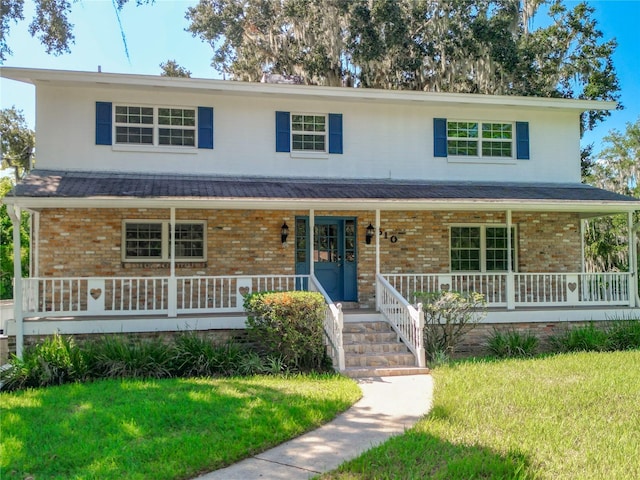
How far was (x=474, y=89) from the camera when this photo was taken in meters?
21.0

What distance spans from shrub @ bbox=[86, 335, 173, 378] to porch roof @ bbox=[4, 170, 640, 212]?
103 inches

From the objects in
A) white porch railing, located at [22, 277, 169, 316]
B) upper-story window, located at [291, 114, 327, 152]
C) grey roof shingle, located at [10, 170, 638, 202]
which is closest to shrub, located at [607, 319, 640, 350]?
grey roof shingle, located at [10, 170, 638, 202]

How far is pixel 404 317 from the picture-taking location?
32.6 ft

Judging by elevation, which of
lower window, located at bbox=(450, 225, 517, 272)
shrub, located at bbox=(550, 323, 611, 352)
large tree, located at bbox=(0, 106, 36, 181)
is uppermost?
large tree, located at bbox=(0, 106, 36, 181)

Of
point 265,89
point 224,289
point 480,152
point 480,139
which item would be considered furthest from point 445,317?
point 265,89

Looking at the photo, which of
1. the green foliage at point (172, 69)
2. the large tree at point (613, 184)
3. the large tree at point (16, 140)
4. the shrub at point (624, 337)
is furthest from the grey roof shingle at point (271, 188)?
the large tree at point (16, 140)

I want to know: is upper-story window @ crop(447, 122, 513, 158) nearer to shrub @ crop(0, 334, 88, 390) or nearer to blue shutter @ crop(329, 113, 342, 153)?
blue shutter @ crop(329, 113, 342, 153)

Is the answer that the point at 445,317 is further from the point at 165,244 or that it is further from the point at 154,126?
the point at 154,126

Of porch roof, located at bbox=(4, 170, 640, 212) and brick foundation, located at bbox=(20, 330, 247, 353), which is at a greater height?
porch roof, located at bbox=(4, 170, 640, 212)

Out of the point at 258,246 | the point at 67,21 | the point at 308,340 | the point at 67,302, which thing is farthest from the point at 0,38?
the point at 308,340

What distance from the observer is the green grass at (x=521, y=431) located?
4.75 meters

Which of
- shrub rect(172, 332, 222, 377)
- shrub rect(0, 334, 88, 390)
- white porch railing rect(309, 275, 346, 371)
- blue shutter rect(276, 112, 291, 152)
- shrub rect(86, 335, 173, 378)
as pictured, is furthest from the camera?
blue shutter rect(276, 112, 291, 152)

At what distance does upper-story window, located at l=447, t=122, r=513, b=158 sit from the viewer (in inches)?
537

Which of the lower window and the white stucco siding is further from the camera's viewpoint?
the lower window
